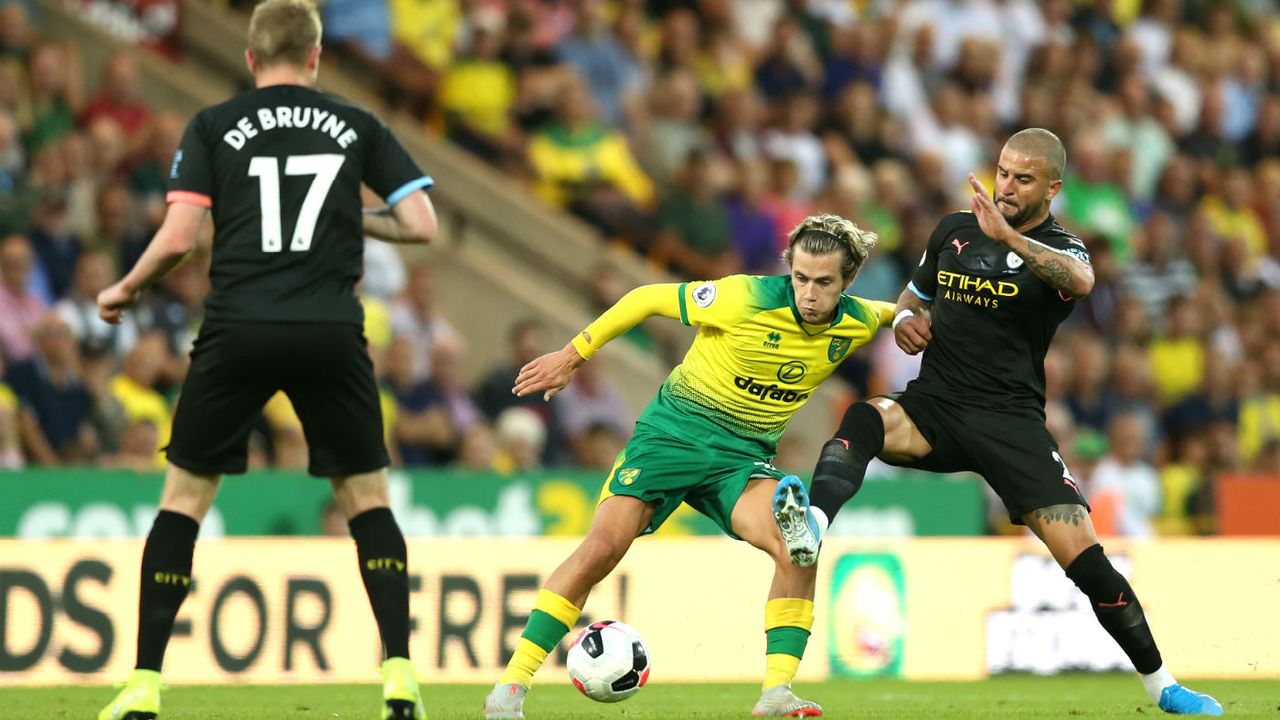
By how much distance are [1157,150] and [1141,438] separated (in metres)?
4.59

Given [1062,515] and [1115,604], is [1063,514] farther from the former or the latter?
[1115,604]

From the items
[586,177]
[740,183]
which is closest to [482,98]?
[586,177]

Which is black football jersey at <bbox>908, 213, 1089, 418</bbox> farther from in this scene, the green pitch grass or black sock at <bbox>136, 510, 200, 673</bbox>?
black sock at <bbox>136, 510, 200, 673</bbox>

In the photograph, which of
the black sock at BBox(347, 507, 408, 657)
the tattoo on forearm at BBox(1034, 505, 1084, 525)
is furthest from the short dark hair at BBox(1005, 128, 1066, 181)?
the black sock at BBox(347, 507, 408, 657)

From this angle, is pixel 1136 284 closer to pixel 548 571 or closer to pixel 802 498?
pixel 548 571

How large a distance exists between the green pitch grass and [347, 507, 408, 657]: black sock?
1.07 m

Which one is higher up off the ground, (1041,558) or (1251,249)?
(1251,249)

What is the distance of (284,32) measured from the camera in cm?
585

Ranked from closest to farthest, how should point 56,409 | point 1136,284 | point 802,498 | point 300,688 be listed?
point 802,498 → point 300,688 → point 56,409 → point 1136,284

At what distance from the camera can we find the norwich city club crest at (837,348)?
276 inches

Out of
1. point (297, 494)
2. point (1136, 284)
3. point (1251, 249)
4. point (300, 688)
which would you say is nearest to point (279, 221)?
point (300, 688)

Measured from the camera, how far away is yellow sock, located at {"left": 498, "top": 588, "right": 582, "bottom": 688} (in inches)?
263

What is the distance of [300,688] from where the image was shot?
8.76 meters

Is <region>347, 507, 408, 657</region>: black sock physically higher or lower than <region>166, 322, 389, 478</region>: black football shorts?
lower
